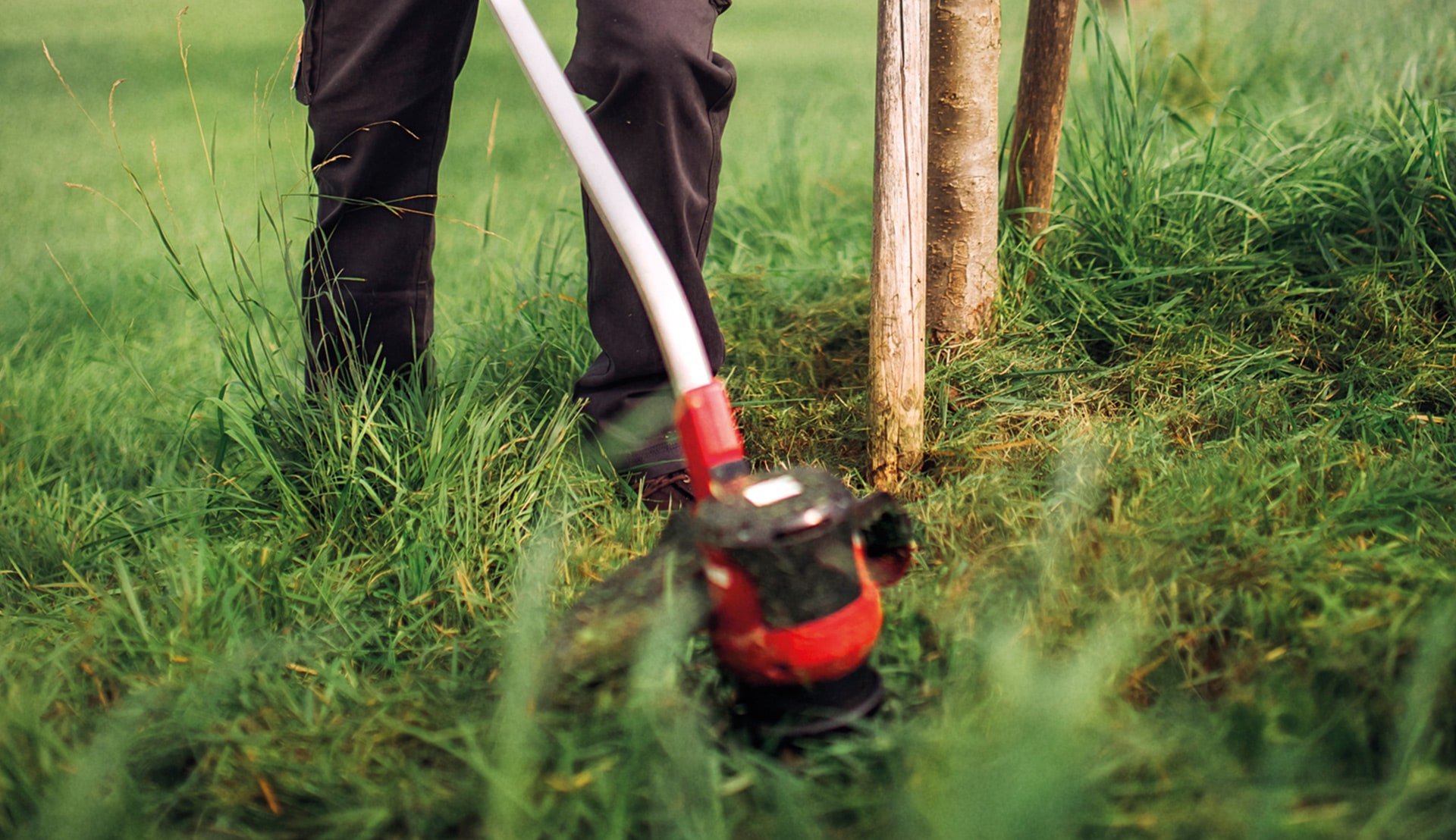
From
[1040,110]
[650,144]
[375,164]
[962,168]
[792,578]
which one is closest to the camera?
[792,578]

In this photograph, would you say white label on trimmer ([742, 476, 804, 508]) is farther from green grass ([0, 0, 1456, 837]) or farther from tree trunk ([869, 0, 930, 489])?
tree trunk ([869, 0, 930, 489])

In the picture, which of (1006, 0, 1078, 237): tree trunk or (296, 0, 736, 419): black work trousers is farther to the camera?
(1006, 0, 1078, 237): tree trunk

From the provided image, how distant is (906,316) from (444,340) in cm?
130

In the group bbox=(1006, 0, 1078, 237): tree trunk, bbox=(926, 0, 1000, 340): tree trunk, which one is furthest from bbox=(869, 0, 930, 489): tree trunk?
bbox=(1006, 0, 1078, 237): tree trunk

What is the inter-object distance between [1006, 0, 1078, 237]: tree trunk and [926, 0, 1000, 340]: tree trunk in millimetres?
206

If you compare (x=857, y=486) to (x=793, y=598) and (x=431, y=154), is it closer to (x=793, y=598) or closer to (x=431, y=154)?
(x=793, y=598)

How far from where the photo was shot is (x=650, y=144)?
159 cm

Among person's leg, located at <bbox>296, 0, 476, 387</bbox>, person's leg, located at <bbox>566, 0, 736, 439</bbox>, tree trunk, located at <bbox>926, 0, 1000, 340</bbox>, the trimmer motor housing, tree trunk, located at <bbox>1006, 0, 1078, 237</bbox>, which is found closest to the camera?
the trimmer motor housing

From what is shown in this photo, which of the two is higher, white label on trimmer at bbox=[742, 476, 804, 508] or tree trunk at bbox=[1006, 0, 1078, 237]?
tree trunk at bbox=[1006, 0, 1078, 237]

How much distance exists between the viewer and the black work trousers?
1556 mm

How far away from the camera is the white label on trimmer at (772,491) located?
1003 millimetres

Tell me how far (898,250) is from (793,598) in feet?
2.85

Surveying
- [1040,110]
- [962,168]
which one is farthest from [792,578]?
[1040,110]

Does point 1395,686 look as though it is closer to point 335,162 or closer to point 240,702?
point 240,702
